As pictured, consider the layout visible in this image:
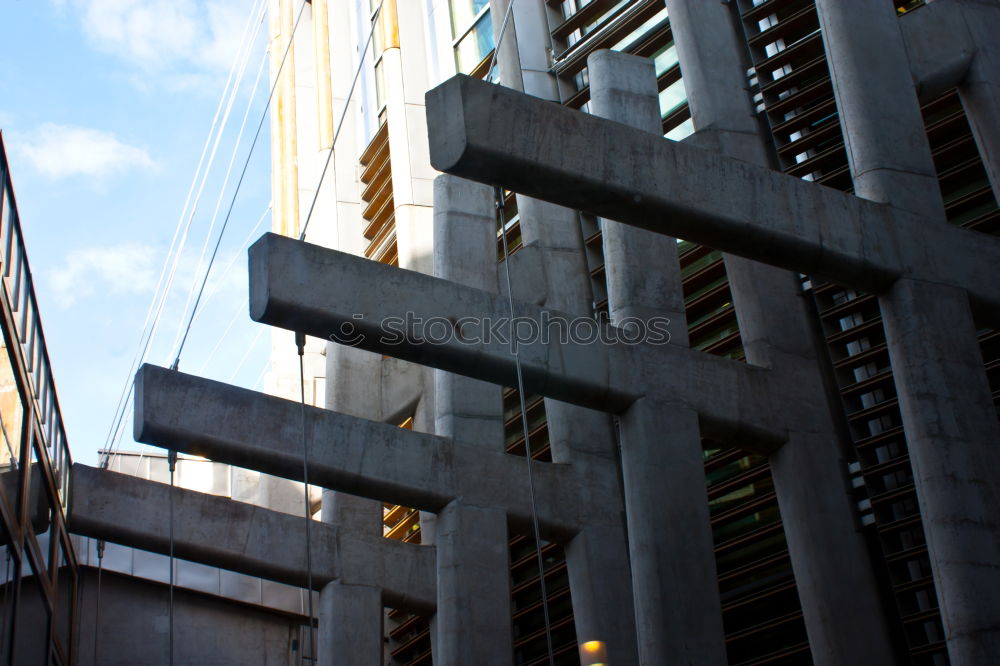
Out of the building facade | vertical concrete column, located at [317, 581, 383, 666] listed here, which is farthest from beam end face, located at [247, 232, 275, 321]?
vertical concrete column, located at [317, 581, 383, 666]

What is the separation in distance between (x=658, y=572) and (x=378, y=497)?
483 cm

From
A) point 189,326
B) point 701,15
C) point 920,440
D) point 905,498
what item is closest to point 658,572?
point 920,440

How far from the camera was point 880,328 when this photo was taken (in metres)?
14.0

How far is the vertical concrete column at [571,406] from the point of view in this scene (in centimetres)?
1388

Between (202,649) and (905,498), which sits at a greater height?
(202,649)

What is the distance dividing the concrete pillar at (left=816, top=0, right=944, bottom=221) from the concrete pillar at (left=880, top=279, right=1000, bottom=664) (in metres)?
0.97

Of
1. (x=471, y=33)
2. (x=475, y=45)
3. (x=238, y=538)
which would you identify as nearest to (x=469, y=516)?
(x=238, y=538)

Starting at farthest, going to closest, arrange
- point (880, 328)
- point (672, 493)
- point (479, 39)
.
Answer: point (479, 39) → point (880, 328) → point (672, 493)

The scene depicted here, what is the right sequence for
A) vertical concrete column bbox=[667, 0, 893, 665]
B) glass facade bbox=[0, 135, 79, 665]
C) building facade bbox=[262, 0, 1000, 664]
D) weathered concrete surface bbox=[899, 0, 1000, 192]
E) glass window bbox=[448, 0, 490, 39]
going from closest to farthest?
weathered concrete surface bbox=[899, 0, 1000, 192] → vertical concrete column bbox=[667, 0, 893, 665] → glass facade bbox=[0, 135, 79, 665] → building facade bbox=[262, 0, 1000, 664] → glass window bbox=[448, 0, 490, 39]

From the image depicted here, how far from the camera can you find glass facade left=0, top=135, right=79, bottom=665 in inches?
474

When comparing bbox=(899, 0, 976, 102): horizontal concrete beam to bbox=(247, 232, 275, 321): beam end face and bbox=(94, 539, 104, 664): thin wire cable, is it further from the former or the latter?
bbox=(94, 539, 104, 664): thin wire cable

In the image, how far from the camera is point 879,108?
34.5ft

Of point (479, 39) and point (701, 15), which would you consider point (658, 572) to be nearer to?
point (701, 15)

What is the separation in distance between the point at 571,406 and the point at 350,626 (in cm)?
507
